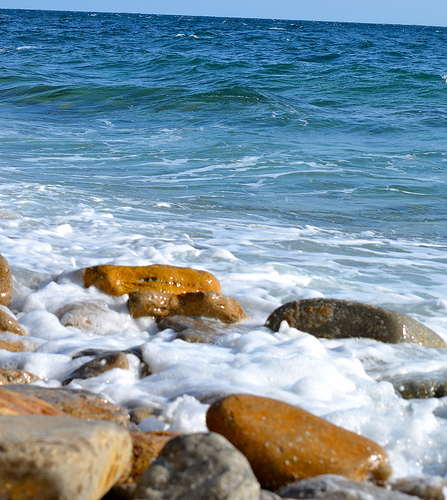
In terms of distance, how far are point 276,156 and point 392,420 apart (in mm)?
8037

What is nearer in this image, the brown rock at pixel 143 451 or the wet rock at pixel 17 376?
the brown rock at pixel 143 451

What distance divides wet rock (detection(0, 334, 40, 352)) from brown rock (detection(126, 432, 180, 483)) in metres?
1.22

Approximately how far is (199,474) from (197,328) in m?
1.79

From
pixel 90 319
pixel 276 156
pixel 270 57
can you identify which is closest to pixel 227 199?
pixel 276 156

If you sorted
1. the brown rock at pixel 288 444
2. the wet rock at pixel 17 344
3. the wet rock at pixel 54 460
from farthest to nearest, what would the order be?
the wet rock at pixel 17 344 < the brown rock at pixel 288 444 < the wet rock at pixel 54 460

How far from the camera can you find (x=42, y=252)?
474 centimetres

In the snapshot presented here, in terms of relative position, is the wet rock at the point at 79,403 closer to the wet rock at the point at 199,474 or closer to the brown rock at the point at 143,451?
the brown rock at the point at 143,451

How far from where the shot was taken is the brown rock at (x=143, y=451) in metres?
1.82

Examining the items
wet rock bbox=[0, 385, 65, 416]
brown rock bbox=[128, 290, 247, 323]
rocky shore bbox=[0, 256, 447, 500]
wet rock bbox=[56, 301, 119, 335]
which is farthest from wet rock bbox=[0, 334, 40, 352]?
wet rock bbox=[0, 385, 65, 416]

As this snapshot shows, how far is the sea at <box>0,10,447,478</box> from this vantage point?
8.84ft

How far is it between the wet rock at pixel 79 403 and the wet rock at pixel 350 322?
137 cm

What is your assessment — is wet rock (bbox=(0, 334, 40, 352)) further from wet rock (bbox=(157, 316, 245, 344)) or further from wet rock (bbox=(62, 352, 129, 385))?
wet rock (bbox=(157, 316, 245, 344))


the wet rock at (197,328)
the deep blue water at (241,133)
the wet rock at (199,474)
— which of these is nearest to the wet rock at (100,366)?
the wet rock at (197,328)

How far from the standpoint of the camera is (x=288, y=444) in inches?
76.8
